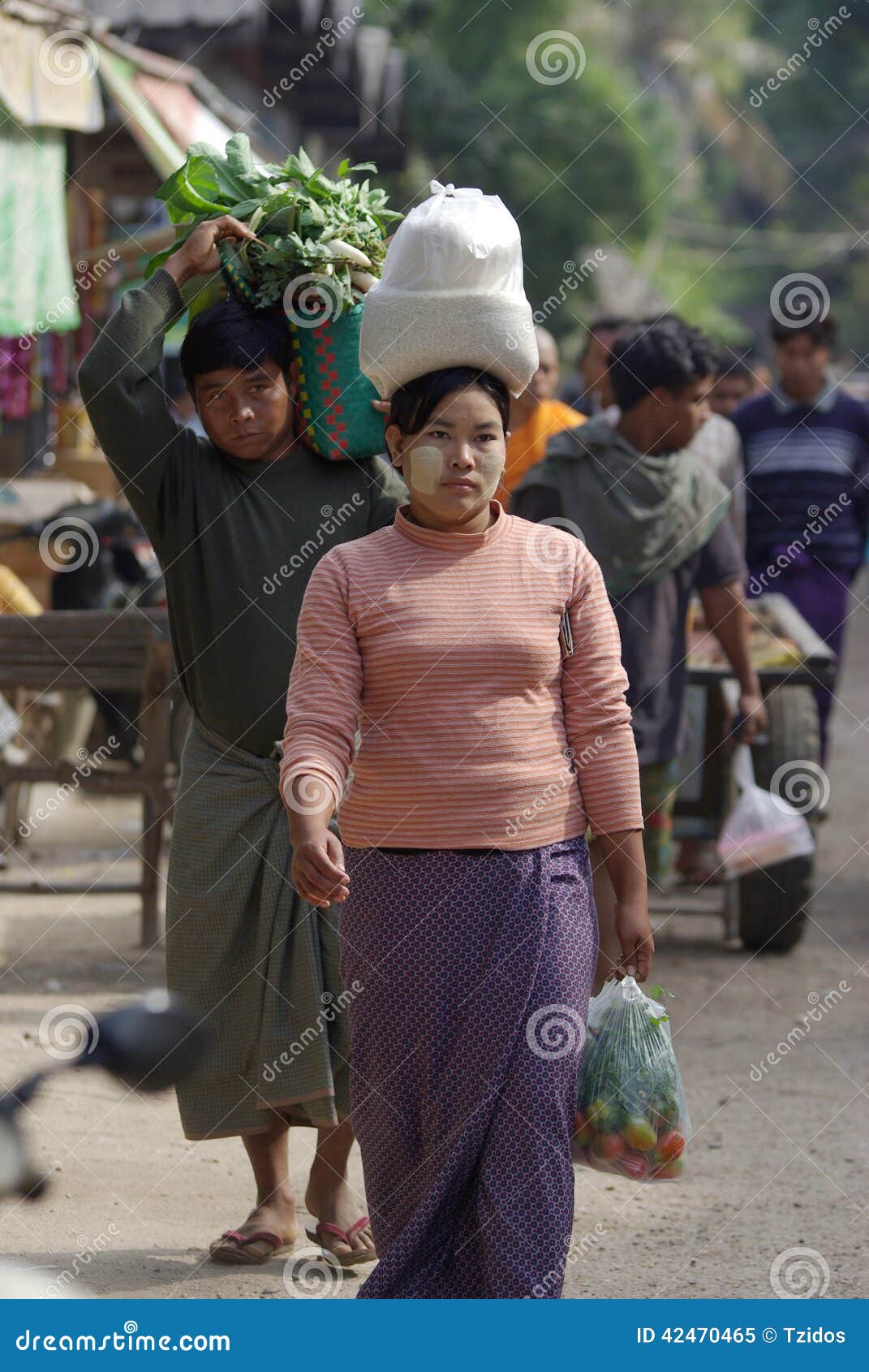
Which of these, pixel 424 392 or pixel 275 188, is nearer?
pixel 424 392

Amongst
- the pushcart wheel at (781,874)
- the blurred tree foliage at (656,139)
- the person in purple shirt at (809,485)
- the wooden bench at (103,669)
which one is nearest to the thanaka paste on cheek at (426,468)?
the wooden bench at (103,669)

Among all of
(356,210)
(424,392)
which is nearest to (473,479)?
(424,392)

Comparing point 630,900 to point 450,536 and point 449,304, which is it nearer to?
point 450,536

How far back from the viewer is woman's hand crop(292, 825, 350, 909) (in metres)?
2.77

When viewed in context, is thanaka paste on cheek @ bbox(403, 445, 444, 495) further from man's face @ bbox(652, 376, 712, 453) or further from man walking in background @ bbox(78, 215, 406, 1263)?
man's face @ bbox(652, 376, 712, 453)

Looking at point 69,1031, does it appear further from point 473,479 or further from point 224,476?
point 473,479

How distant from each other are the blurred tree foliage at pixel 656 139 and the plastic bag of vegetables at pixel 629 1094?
7577 mm

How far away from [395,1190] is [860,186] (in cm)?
4345

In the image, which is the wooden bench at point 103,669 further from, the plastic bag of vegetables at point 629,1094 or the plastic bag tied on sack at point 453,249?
the plastic bag of vegetables at point 629,1094

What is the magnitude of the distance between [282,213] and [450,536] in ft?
3.35

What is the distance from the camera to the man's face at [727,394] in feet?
31.5

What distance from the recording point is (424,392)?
9.97 ft

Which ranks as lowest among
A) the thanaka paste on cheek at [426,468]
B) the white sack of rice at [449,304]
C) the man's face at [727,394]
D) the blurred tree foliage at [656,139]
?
the thanaka paste on cheek at [426,468]

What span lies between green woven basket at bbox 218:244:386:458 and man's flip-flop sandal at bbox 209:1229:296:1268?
5.25ft
